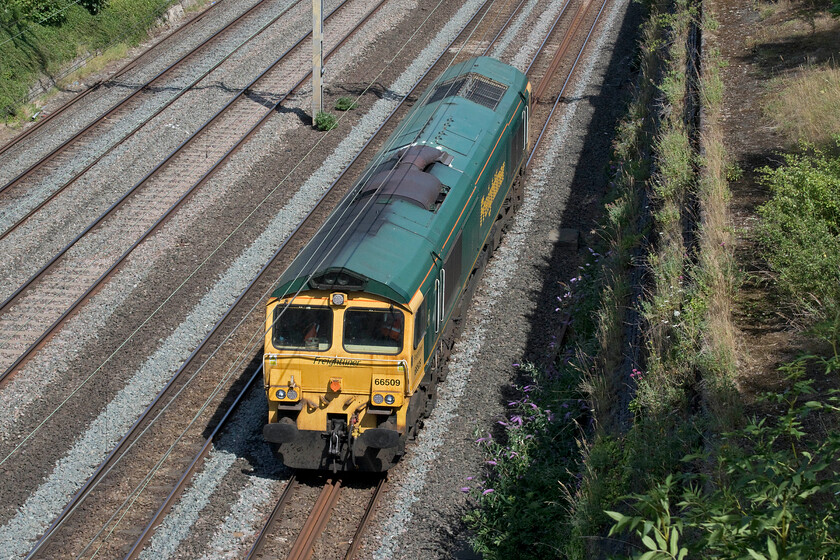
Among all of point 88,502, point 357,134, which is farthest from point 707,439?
point 357,134

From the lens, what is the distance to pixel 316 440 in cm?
1048

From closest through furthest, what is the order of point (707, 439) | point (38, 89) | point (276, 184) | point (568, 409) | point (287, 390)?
point (707, 439), point (287, 390), point (568, 409), point (276, 184), point (38, 89)

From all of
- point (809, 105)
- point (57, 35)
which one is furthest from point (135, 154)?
point (809, 105)

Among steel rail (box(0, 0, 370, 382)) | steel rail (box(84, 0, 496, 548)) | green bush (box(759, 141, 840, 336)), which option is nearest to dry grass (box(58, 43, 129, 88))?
steel rail (box(0, 0, 370, 382))

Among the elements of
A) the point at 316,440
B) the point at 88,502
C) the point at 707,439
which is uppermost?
the point at 707,439

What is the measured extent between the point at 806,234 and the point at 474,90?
273 inches

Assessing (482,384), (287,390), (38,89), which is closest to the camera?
(287,390)

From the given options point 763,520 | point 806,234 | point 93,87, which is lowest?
point 93,87

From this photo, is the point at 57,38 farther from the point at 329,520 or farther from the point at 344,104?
the point at 329,520

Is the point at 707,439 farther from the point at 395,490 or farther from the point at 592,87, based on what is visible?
the point at 592,87

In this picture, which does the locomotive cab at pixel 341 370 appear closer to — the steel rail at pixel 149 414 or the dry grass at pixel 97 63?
the steel rail at pixel 149 414

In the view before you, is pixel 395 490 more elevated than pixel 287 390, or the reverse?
pixel 287 390

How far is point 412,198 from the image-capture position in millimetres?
11656

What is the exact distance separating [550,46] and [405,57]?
4.36 meters
